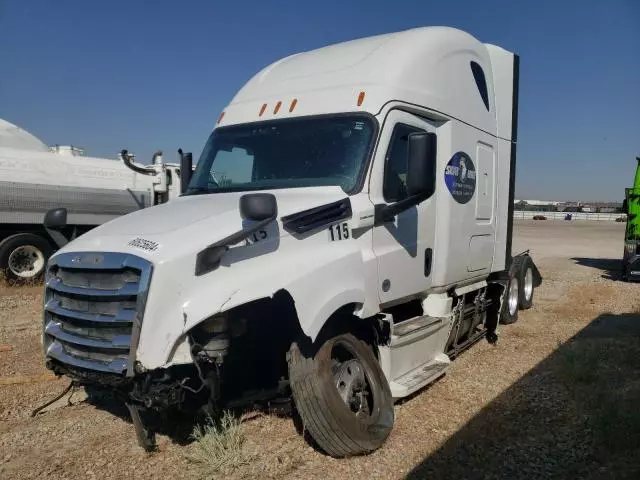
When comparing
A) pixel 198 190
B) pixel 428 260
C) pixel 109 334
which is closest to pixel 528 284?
pixel 428 260

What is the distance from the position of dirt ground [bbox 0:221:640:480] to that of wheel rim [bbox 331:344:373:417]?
14.6 inches

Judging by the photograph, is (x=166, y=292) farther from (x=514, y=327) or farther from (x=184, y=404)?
(x=514, y=327)

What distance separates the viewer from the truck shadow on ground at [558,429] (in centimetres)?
393

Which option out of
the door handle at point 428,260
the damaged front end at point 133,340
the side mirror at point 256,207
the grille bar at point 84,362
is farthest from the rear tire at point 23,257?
the side mirror at point 256,207

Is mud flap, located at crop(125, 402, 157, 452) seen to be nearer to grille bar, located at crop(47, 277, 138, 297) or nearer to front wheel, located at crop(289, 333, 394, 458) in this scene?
grille bar, located at crop(47, 277, 138, 297)

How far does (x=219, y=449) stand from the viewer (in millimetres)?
4012

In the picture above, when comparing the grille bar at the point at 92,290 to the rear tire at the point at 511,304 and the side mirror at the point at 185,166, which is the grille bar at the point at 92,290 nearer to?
the side mirror at the point at 185,166

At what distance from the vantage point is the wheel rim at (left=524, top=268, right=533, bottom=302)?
378 inches

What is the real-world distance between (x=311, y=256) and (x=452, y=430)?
6.56 feet

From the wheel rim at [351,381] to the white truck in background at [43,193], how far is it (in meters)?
6.81

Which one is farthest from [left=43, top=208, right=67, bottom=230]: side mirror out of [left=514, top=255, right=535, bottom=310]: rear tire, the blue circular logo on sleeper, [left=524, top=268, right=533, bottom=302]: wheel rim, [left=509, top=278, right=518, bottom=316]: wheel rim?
[left=524, top=268, right=533, bottom=302]: wheel rim

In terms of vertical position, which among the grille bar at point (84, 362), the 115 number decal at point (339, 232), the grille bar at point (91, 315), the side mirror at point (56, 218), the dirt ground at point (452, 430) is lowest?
the dirt ground at point (452, 430)

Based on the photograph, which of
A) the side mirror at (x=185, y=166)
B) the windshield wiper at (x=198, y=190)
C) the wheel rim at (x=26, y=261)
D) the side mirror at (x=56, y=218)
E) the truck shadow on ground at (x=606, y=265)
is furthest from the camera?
the truck shadow on ground at (x=606, y=265)

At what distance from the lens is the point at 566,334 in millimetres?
7961
